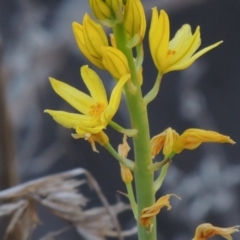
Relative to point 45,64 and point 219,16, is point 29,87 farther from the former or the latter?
point 219,16

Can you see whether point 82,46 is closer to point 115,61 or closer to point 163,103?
point 115,61

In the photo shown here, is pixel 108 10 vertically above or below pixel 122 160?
above

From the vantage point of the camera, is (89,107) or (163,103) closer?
(89,107)

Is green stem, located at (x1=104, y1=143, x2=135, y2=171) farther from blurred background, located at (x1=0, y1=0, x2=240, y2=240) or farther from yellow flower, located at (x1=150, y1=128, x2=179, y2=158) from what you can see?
blurred background, located at (x1=0, y1=0, x2=240, y2=240)

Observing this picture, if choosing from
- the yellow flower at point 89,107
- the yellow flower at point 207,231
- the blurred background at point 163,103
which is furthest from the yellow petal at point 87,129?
the blurred background at point 163,103

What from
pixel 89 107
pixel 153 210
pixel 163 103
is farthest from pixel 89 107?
pixel 163 103

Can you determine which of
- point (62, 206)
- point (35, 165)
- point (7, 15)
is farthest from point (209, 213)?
point (62, 206)

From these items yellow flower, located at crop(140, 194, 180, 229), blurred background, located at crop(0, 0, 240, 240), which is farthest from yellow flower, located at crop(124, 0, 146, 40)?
blurred background, located at crop(0, 0, 240, 240)
